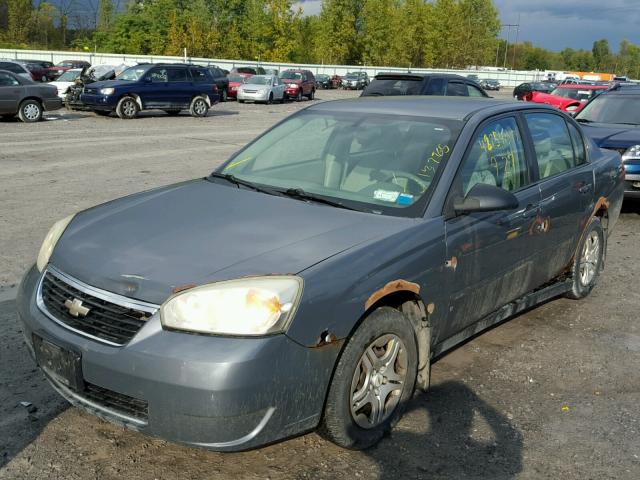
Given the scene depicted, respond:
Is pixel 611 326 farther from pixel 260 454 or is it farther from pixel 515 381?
pixel 260 454

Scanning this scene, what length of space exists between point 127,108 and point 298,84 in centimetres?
1554

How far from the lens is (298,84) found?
120ft

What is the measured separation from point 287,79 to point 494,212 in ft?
111

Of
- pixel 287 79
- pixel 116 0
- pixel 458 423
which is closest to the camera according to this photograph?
pixel 458 423

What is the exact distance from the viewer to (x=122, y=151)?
14.4 meters

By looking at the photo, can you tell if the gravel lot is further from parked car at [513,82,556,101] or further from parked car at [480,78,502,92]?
parked car at [480,78,502,92]

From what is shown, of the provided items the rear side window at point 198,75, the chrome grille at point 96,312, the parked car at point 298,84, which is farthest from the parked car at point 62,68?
the chrome grille at point 96,312

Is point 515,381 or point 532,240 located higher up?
point 532,240

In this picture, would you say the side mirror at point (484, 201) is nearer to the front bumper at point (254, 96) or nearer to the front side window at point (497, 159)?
the front side window at point (497, 159)

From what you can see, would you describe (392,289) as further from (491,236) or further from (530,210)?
(530,210)

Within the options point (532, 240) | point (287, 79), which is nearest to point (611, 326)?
point (532, 240)

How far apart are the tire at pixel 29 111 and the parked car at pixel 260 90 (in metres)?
14.2

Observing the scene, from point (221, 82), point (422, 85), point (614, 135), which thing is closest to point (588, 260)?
point (614, 135)

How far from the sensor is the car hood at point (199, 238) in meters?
3.06
